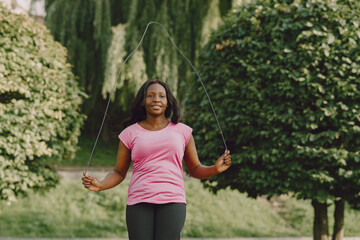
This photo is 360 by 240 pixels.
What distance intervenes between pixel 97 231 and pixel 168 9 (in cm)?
583

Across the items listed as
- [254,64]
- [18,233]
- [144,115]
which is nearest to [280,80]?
[254,64]

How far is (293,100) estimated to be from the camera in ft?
18.9

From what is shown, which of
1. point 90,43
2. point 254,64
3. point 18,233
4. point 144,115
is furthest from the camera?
point 90,43

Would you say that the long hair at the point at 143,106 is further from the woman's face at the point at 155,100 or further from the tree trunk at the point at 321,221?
the tree trunk at the point at 321,221

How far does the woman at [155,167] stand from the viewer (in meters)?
2.88

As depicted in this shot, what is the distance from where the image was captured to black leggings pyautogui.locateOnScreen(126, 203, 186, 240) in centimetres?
287

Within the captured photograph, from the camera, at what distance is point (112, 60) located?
10625mm

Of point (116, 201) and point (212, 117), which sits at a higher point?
point (212, 117)

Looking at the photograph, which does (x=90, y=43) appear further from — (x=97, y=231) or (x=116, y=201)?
(x=97, y=231)

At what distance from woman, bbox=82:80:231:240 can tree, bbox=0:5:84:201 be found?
3.22 meters

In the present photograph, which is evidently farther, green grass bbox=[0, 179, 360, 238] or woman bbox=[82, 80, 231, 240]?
green grass bbox=[0, 179, 360, 238]

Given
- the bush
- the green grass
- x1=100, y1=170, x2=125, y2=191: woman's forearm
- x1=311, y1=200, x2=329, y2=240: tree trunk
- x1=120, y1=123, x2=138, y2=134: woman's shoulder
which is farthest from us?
the green grass

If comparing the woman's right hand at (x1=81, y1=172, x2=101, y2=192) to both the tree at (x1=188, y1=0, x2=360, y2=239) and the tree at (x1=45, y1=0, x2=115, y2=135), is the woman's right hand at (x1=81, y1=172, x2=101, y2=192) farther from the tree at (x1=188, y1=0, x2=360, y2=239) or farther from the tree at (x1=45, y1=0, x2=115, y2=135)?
the tree at (x1=45, y1=0, x2=115, y2=135)

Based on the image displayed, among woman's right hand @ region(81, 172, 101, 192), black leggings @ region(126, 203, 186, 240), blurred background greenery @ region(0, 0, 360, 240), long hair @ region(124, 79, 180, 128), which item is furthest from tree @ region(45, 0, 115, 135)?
black leggings @ region(126, 203, 186, 240)
